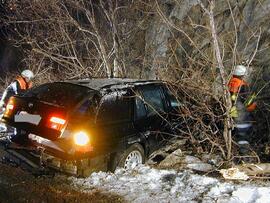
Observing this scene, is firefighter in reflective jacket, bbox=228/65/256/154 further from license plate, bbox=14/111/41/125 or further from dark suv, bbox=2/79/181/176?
license plate, bbox=14/111/41/125

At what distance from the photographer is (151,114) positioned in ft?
24.8

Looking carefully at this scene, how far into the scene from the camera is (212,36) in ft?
22.0

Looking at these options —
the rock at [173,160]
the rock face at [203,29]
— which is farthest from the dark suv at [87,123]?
the rock face at [203,29]

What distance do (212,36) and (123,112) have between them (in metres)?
1.92

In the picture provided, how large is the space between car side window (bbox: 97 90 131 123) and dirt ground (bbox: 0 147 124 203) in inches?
43.5

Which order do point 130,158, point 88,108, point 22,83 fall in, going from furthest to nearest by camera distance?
point 22,83
point 130,158
point 88,108

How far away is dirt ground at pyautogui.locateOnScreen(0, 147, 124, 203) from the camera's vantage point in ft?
18.5

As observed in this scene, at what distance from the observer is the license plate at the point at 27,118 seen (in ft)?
20.4

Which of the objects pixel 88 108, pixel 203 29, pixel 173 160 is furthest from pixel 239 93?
Answer: pixel 203 29

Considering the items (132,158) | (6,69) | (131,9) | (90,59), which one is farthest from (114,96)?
(6,69)

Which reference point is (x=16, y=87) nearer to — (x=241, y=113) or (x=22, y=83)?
(x=22, y=83)

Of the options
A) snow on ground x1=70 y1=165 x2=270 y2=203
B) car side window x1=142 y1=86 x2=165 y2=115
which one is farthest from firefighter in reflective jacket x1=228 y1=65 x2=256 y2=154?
snow on ground x1=70 y1=165 x2=270 y2=203

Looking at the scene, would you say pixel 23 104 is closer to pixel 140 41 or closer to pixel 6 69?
pixel 140 41

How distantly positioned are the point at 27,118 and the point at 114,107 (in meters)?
1.37
